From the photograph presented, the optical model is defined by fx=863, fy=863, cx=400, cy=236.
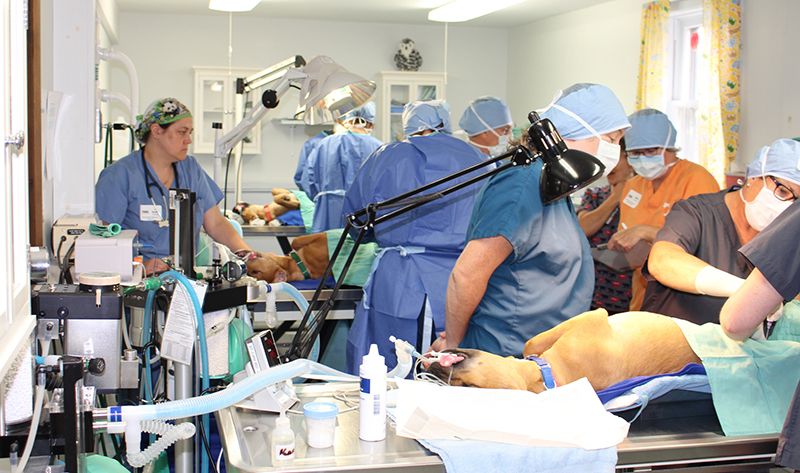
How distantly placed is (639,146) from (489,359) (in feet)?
8.58

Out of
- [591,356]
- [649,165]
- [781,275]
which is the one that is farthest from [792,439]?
[649,165]

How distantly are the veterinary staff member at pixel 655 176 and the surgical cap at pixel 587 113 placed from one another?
5.91ft

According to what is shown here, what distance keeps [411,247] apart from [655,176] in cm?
155

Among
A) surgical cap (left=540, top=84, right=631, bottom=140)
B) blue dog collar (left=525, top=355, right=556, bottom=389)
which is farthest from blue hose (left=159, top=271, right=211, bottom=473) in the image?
surgical cap (left=540, top=84, right=631, bottom=140)

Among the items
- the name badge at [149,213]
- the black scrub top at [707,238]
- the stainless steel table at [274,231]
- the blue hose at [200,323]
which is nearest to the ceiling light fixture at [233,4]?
the stainless steel table at [274,231]

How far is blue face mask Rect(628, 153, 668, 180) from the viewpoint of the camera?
416 cm

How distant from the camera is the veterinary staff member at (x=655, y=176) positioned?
4117 millimetres

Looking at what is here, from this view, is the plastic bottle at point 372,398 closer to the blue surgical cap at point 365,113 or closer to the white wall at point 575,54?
the blue surgical cap at point 365,113

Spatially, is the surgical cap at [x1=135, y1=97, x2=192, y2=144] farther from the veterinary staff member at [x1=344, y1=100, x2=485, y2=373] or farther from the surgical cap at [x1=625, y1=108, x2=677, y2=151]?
the surgical cap at [x1=625, y1=108, x2=677, y2=151]

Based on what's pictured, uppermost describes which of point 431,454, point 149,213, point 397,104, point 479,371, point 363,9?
point 363,9

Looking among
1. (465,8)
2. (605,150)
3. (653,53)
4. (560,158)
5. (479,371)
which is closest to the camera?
(479,371)

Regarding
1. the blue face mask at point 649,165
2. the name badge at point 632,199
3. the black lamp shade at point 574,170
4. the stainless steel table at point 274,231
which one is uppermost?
the blue face mask at point 649,165

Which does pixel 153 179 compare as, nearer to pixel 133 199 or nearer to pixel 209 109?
pixel 133 199

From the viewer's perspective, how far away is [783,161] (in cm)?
245
